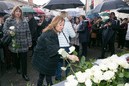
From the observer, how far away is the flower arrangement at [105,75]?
2.18 meters

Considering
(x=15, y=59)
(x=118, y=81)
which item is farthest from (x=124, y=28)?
(x=118, y=81)

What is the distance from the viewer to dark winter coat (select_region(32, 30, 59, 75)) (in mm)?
5352

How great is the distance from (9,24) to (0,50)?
0.65m

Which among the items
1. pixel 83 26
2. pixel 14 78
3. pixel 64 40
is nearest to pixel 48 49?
pixel 64 40

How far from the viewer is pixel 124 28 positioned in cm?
1432

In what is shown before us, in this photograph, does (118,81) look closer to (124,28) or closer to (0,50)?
(0,50)

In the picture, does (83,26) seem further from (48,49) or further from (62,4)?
(48,49)

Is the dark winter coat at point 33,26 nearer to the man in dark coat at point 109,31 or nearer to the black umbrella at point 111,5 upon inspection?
the black umbrella at point 111,5

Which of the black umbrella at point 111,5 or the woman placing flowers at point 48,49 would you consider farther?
the black umbrella at point 111,5

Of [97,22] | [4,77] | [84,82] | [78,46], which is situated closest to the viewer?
[84,82]

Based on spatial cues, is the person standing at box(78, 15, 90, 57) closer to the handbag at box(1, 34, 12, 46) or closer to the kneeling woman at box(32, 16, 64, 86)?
the handbag at box(1, 34, 12, 46)

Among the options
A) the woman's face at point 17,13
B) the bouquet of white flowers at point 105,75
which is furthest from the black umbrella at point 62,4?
the bouquet of white flowers at point 105,75

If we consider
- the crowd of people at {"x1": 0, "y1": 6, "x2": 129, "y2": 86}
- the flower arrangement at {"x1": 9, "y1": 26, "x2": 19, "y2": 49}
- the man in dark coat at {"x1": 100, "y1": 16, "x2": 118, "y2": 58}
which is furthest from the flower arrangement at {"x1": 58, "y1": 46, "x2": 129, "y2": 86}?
the man in dark coat at {"x1": 100, "y1": 16, "x2": 118, "y2": 58}

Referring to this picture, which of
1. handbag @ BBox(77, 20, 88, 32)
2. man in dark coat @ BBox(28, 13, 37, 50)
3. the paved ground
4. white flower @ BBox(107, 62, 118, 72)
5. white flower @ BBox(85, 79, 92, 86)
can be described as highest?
white flower @ BBox(107, 62, 118, 72)
